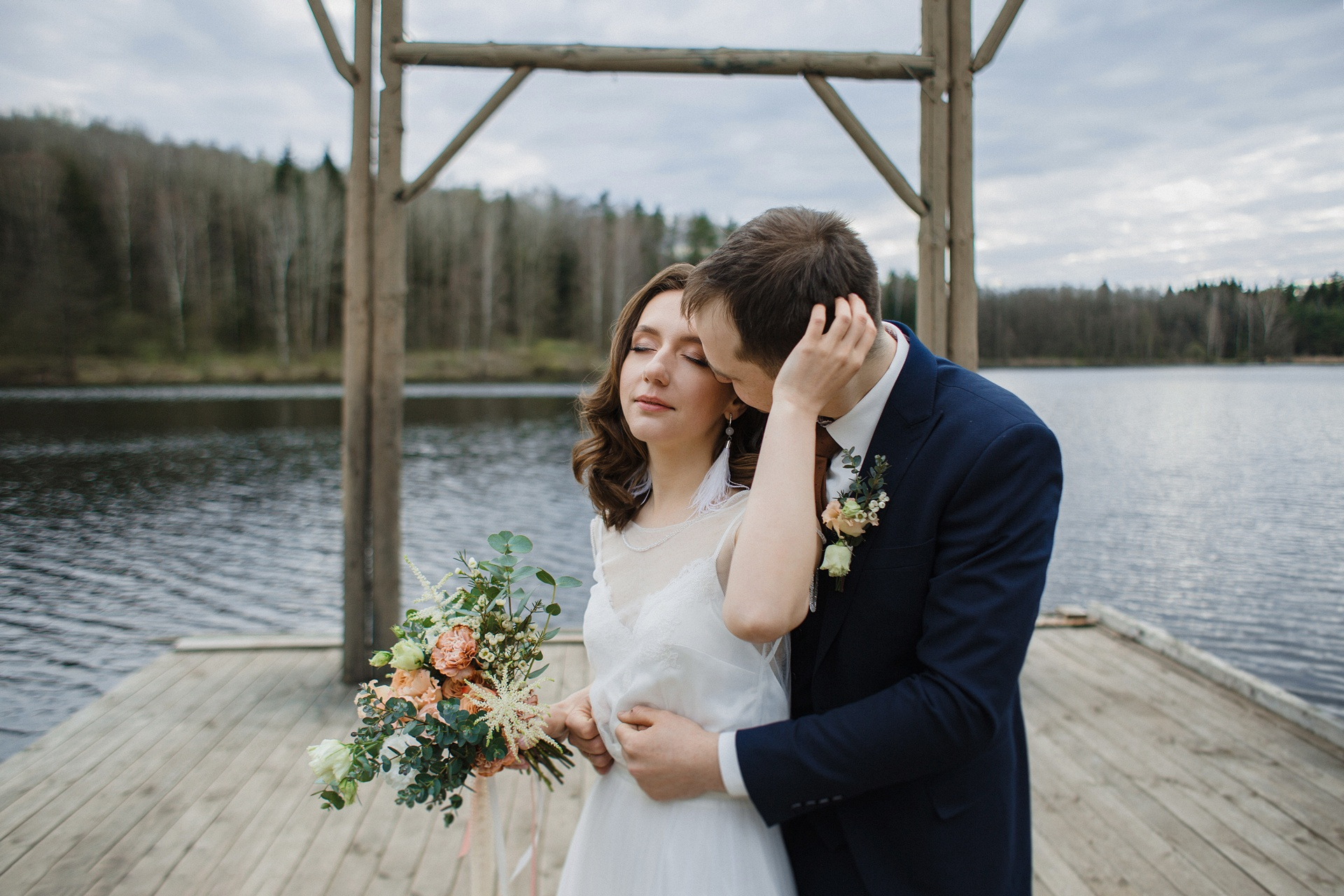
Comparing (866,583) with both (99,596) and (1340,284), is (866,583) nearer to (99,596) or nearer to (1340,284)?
(1340,284)

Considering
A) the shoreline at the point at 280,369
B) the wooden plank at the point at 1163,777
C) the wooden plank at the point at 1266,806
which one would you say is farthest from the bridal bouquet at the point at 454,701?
the shoreline at the point at 280,369

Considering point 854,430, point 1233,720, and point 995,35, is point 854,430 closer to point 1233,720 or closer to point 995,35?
point 995,35

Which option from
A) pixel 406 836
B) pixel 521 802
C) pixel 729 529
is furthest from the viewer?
pixel 521 802

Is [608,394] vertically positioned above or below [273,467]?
above

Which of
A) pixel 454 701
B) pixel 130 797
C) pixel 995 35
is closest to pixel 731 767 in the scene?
pixel 454 701

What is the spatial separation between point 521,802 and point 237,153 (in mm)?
47390

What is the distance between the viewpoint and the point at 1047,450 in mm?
1056

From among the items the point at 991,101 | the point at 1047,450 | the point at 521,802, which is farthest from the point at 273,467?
the point at 991,101

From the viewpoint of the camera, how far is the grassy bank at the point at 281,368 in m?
32.0

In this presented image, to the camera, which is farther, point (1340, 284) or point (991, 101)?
point (991, 101)

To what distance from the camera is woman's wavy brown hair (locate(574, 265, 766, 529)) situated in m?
1.61

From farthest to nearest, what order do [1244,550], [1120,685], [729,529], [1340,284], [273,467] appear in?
1. [273,467]
2. [1244,550]
3. [1340,284]
4. [1120,685]
5. [729,529]

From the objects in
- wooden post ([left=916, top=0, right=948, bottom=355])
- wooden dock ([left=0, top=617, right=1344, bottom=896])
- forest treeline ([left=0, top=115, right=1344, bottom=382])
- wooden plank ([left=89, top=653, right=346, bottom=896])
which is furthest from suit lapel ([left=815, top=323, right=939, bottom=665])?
forest treeline ([left=0, top=115, right=1344, bottom=382])

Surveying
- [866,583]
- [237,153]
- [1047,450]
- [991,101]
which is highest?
[237,153]
